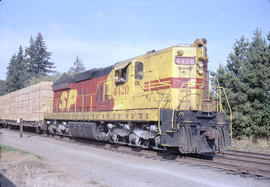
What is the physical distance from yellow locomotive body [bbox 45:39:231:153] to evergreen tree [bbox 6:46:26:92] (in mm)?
52949

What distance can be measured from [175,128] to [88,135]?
598 cm

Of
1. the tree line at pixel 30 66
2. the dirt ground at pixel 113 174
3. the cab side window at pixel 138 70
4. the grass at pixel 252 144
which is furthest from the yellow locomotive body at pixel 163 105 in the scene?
the tree line at pixel 30 66

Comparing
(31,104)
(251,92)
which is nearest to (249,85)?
(251,92)

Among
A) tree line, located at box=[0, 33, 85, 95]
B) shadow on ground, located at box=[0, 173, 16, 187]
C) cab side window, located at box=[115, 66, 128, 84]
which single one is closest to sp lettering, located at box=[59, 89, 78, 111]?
cab side window, located at box=[115, 66, 128, 84]

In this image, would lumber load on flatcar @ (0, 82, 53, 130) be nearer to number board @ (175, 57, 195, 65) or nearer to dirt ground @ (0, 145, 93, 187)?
dirt ground @ (0, 145, 93, 187)

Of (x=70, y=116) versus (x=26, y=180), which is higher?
(x=70, y=116)

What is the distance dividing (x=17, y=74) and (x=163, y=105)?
5797 cm

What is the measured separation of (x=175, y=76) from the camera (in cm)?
938

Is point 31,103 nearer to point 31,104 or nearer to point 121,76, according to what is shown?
point 31,104

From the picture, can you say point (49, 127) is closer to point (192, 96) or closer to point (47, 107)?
point (47, 107)

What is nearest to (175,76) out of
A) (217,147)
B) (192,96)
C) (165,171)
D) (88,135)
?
(192,96)

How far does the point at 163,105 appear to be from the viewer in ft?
31.3

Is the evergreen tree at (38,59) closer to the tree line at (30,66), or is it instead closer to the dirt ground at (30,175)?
the tree line at (30,66)

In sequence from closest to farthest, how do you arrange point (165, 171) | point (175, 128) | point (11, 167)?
1. point (11, 167)
2. point (165, 171)
3. point (175, 128)
